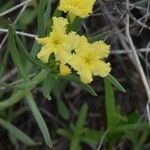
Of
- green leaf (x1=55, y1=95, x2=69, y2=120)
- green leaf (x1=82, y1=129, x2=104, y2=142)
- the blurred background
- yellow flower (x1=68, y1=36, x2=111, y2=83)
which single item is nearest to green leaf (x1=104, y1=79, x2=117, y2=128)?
green leaf (x1=82, y1=129, x2=104, y2=142)

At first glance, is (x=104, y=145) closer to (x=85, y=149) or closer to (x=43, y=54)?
(x=85, y=149)

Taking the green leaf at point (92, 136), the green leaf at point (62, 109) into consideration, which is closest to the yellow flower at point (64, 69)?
the green leaf at point (92, 136)

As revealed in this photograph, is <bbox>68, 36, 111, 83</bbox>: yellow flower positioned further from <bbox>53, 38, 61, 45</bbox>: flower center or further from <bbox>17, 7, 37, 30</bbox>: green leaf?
<bbox>17, 7, 37, 30</bbox>: green leaf

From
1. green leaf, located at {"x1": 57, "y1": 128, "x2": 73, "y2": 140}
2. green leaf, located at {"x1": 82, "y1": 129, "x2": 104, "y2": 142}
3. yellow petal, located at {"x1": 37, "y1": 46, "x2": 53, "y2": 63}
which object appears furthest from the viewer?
green leaf, located at {"x1": 57, "y1": 128, "x2": 73, "y2": 140}

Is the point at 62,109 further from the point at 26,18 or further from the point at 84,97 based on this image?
the point at 26,18

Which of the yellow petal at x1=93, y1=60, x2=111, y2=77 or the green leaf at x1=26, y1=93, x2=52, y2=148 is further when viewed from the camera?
the green leaf at x1=26, y1=93, x2=52, y2=148

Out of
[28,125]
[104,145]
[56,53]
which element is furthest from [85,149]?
[56,53]

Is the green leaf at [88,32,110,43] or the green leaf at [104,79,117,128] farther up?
the green leaf at [88,32,110,43]
